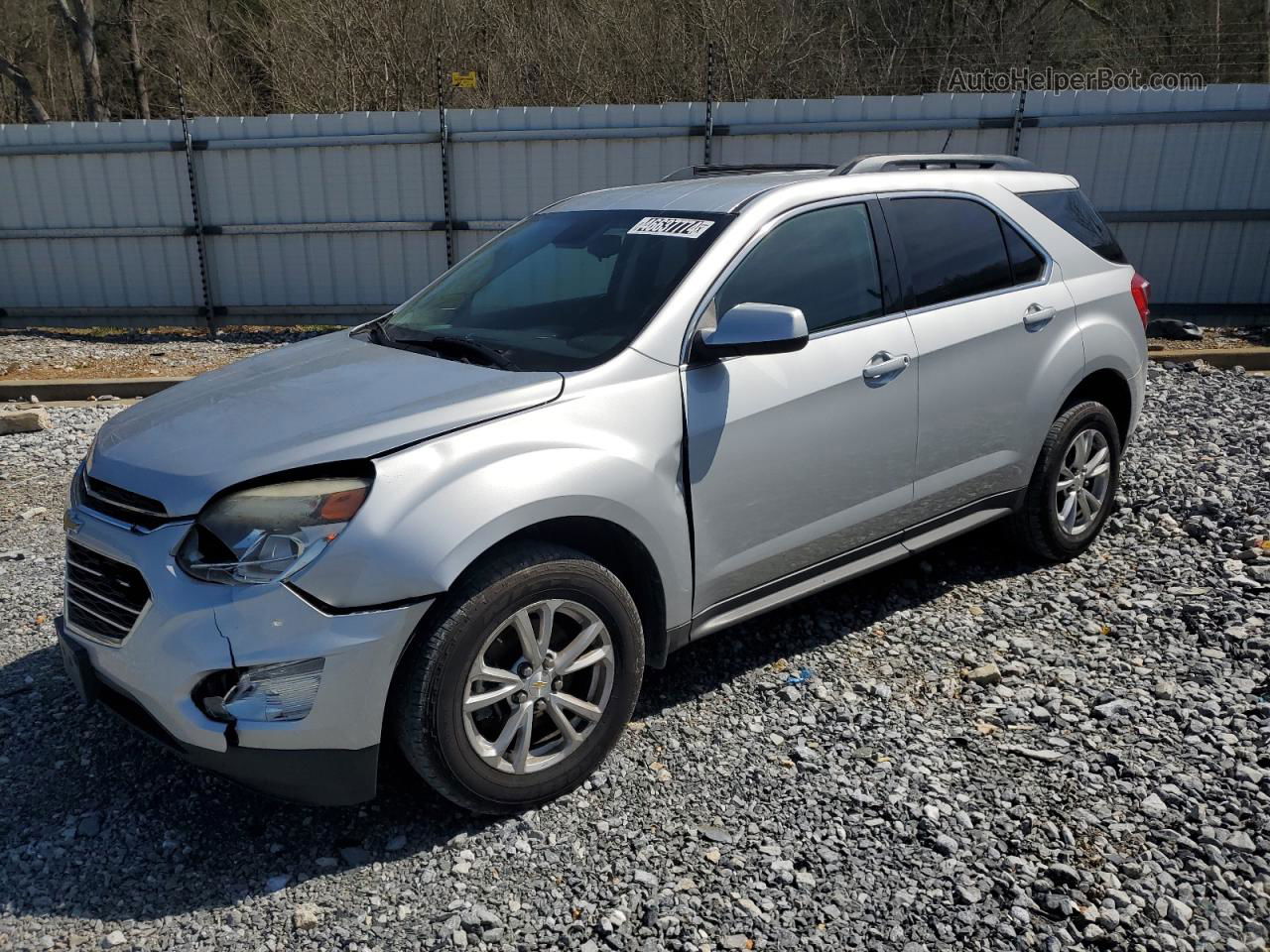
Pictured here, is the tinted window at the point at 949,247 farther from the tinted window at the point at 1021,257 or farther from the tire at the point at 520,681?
the tire at the point at 520,681

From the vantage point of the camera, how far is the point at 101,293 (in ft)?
39.5

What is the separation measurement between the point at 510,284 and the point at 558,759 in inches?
72.9

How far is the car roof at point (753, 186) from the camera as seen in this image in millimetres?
3705

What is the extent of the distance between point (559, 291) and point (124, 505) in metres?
1.66

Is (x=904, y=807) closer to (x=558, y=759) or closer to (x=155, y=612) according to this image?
(x=558, y=759)

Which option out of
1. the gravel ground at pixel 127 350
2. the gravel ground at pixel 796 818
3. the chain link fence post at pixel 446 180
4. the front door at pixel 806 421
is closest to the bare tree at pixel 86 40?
the gravel ground at pixel 127 350

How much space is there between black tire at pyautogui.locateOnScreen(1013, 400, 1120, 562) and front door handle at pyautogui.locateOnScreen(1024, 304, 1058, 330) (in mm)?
467

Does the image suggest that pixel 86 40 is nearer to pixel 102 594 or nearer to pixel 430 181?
pixel 430 181

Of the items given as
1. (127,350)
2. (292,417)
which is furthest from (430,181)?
(292,417)

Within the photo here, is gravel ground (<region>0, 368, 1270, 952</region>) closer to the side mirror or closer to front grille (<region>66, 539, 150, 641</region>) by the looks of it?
front grille (<region>66, 539, 150, 641</region>)

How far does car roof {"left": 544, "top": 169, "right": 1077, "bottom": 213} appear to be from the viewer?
3.71m

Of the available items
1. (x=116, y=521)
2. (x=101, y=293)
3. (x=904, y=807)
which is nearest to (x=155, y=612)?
(x=116, y=521)

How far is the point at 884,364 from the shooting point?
365 cm

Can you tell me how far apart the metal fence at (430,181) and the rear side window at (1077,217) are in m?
5.44
